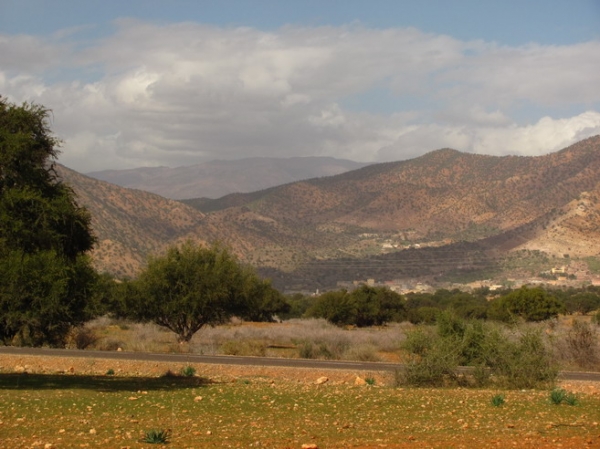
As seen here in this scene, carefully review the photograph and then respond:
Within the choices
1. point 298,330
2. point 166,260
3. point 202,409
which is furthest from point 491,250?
point 202,409

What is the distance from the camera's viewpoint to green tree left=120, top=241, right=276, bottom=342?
146 ft

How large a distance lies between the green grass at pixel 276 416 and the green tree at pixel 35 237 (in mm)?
2127

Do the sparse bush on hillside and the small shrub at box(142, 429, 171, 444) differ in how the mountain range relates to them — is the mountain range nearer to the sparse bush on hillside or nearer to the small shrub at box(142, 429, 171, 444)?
the sparse bush on hillside

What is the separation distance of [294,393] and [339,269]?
91889 mm

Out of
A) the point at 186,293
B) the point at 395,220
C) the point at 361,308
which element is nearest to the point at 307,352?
the point at 186,293

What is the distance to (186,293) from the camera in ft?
147

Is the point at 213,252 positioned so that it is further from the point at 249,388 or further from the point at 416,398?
the point at 416,398

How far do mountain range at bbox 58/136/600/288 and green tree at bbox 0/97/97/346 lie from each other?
231 feet

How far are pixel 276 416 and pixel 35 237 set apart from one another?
896 centimetres

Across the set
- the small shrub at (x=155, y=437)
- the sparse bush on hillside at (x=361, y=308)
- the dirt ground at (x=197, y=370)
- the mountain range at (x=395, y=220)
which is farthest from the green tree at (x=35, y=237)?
the mountain range at (x=395, y=220)

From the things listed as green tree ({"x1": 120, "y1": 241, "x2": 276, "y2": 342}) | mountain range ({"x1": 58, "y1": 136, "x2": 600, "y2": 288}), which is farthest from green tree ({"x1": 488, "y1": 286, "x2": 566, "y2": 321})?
mountain range ({"x1": 58, "y1": 136, "x2": 600, "y2": 288})

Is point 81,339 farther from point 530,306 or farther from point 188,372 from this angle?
point 530,306

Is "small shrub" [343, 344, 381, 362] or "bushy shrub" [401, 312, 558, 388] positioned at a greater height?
"bushy shrub" [401, 312, 558, 388]

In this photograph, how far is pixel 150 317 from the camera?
4566 cm
